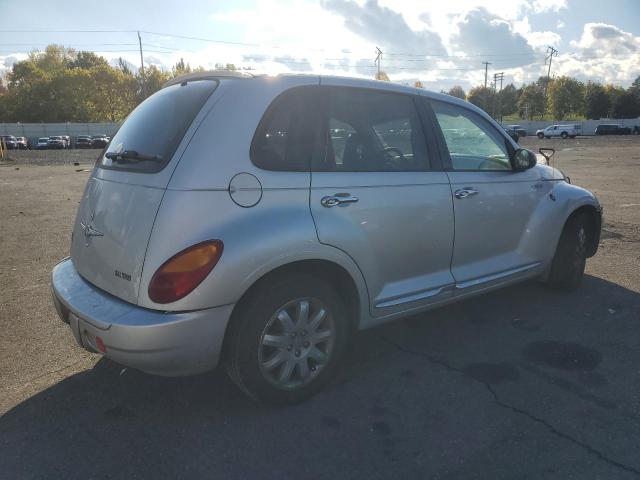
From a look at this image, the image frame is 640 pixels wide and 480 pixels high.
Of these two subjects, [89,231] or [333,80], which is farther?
[333,80]

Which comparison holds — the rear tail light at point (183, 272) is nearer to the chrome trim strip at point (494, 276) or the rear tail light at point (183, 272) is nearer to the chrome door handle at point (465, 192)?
the chrome door handle at point (465, 192)

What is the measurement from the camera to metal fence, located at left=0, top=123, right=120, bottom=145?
6575cm

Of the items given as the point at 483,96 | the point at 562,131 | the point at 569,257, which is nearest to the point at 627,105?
the point at 483,96

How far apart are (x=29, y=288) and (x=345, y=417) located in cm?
381

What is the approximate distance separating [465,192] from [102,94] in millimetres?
91952

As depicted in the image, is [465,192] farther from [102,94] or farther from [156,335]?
[102,94]

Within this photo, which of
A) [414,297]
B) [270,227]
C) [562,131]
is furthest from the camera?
[562,131]

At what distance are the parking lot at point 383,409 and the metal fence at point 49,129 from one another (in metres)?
66.9

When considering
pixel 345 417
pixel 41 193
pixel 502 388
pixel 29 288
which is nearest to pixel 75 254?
pixel 345 417

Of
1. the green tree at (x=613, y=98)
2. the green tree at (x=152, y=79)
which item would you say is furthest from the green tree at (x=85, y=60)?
the green tree at (x=613, y=98)

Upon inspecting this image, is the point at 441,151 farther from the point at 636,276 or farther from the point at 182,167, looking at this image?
the point at 636,276

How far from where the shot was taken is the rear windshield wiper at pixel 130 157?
2.82 metres

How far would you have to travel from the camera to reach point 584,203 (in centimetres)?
472

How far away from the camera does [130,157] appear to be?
9.73 feet
